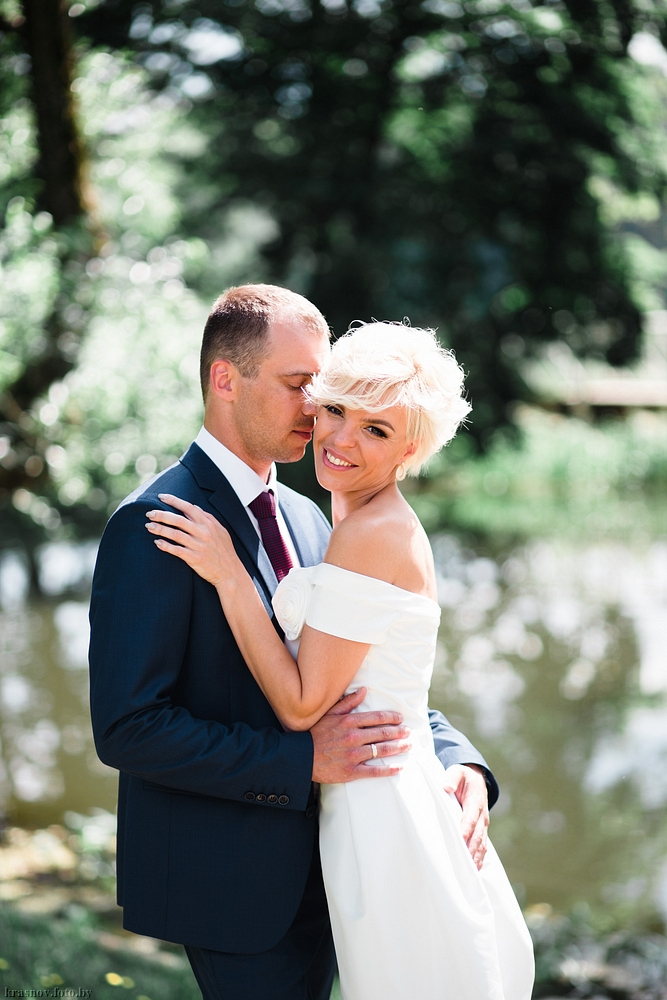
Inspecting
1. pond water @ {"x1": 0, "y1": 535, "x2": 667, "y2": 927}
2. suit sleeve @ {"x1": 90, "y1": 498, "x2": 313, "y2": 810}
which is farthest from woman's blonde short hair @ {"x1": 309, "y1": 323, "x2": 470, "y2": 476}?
pond water @ {"x1": 0, "y1": 535, "x2": 667, "y2": 927}

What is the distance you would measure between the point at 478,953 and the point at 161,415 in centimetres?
374

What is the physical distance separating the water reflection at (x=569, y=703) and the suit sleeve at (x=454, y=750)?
3578mm

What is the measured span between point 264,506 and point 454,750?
0.77 m

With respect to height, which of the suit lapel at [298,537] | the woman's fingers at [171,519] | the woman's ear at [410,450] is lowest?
the suit lapel at [298,537]

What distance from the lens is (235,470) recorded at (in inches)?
88.5

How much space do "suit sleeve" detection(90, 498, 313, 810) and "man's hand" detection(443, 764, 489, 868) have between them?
1.40ft

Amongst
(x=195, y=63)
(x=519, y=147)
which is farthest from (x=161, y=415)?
(x=519, y=147)

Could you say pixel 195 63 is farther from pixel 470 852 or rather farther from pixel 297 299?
pixel 470 852

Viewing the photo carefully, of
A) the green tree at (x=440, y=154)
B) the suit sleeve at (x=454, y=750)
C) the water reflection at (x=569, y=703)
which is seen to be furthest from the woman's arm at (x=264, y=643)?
the green tree at (x=440, y=154)

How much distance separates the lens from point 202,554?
79.5 inches

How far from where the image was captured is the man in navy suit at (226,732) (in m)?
1.96

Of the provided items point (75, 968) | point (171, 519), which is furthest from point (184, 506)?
point (75, 968)

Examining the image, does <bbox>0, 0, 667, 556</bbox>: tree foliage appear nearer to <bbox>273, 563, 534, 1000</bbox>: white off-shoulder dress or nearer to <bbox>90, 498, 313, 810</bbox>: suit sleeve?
<bbox>90, 498, 313, 810</bbox>: suit sleeve

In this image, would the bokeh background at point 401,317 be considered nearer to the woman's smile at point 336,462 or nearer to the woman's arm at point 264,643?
the woman's arm at point 264,643
